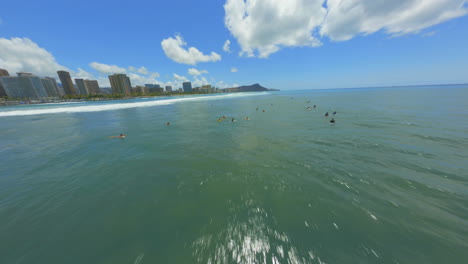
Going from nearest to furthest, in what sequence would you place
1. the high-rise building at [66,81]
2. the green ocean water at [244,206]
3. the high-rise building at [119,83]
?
the green ocean water at [244,206] < the high-rise building at [66,81] < the high-rise building at [119,83]

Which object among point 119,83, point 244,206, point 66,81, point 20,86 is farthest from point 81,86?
point 244,206

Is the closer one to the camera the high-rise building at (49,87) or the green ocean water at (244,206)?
the green ocean water at (244,206)

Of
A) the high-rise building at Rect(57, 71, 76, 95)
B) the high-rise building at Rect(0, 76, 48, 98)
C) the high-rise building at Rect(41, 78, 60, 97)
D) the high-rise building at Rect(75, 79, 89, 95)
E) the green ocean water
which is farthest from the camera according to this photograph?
the high-rise building at Rect(75, 79, 89, 95)

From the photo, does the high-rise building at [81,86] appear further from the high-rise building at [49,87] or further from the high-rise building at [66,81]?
the high-rise building at [49,87]

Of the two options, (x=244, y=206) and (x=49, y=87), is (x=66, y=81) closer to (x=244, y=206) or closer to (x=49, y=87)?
(x=49, y=87)

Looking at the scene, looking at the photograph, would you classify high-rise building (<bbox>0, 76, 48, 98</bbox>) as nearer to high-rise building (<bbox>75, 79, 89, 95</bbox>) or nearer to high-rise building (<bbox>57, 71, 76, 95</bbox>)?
high-rise building (<bbox>57, 71, 76, 95</bbox>)

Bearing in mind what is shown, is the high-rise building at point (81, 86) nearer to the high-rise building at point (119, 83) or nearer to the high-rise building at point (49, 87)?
the high-rise building at point (49, 87)

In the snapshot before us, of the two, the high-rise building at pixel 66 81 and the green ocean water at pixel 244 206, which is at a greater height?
the high-rise building at pixel 66 81

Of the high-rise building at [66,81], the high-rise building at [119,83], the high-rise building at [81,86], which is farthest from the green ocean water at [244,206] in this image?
the high-rise building at [81,86]

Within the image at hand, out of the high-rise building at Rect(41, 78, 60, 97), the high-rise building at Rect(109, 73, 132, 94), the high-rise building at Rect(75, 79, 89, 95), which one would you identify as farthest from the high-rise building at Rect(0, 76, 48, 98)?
the high-rise building at Rect(109, 73, 132, 94)

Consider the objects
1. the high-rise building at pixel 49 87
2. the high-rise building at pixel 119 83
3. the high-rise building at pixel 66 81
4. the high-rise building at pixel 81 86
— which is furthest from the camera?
the high-rise building at pixel 81 86
